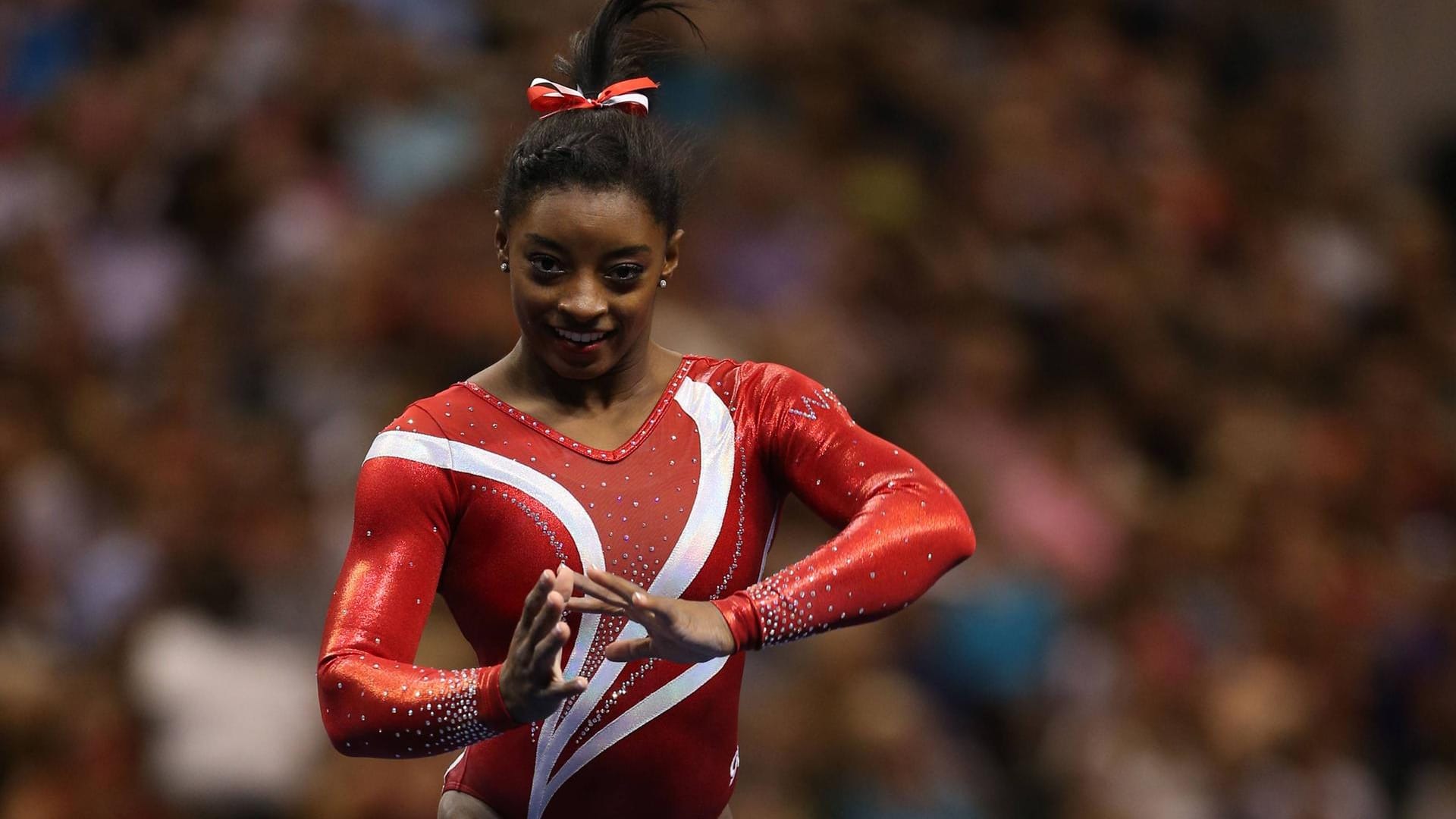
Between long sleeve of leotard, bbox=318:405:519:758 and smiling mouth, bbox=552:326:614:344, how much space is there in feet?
0.71

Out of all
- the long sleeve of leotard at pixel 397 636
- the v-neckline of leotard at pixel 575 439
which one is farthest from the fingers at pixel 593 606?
the v-neckline of leotard at pixel 575 439

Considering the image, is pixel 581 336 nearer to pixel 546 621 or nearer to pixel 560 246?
pixel 560 246

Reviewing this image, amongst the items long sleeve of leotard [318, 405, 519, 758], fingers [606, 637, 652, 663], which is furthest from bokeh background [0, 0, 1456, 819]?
fingers [606, 637, 652, 663]

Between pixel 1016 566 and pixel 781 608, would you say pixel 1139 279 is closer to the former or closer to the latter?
pixel 1016 566

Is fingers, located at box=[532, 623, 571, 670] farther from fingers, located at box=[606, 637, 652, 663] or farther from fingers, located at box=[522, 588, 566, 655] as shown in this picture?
fingers, located at box=[606, 637, 652, 663]

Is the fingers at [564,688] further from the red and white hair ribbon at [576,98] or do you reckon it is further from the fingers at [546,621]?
the red and white hair ribbon at [576,98]

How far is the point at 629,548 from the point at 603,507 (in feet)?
0.22

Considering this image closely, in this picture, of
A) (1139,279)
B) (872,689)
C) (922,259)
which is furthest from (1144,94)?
(872,689)

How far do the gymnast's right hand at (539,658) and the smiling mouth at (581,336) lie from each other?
0.44 meters

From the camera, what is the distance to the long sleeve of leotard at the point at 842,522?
245 centimetres

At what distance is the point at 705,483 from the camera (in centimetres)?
267

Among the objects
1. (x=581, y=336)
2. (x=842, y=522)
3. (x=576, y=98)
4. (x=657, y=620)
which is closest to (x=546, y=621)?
(x=657, y=620)

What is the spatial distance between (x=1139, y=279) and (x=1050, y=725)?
2084 millimetres

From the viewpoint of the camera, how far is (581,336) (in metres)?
2.60
